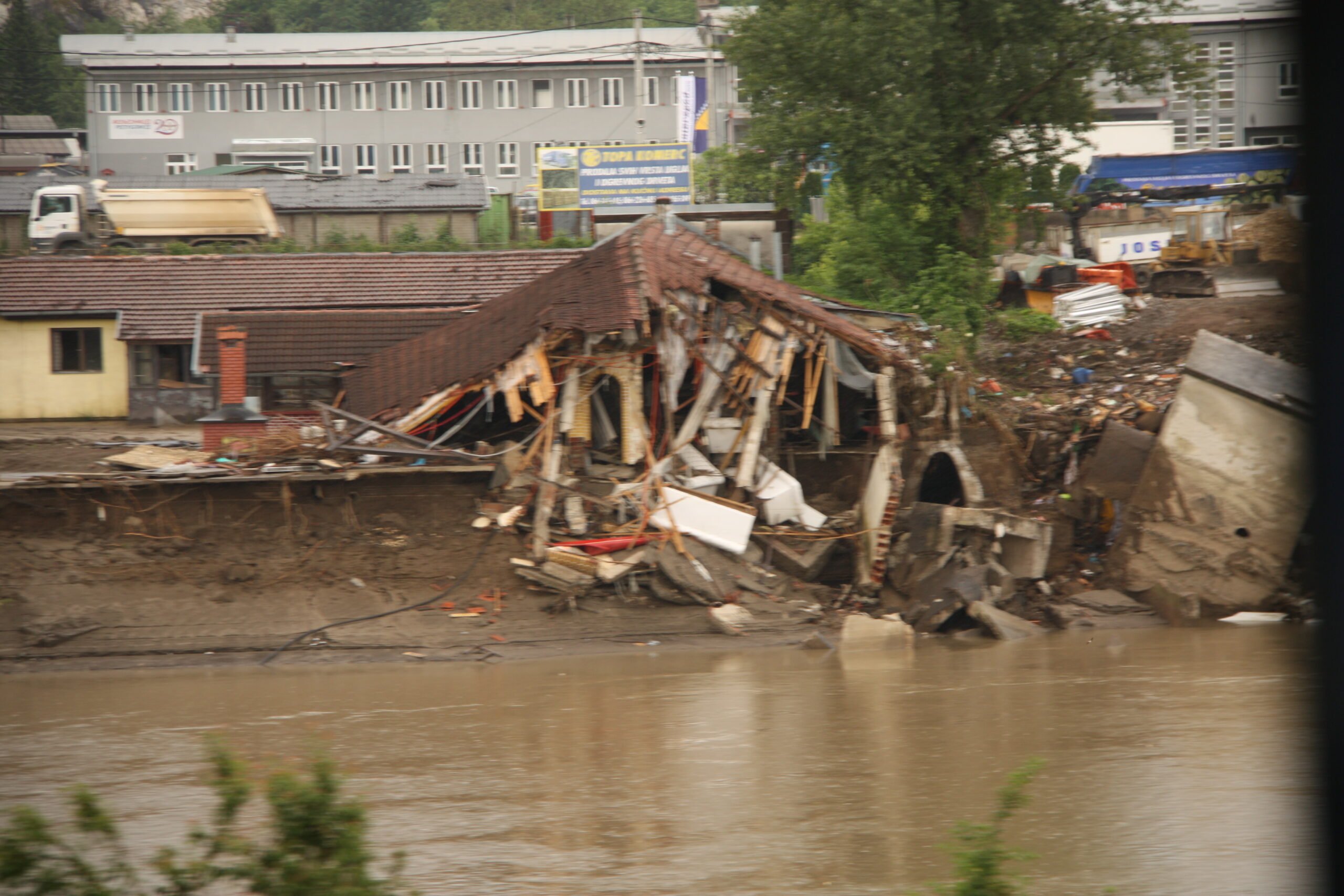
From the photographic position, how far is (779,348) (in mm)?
14445

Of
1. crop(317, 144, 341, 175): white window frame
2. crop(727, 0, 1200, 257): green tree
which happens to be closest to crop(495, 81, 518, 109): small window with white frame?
crop(317, 144, 341, 175): white window frame

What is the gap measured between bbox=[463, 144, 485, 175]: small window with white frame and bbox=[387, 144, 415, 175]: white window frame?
2.35 meters

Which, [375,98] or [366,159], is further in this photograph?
[366,159]

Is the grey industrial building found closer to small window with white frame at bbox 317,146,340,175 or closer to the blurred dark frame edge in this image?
small window with white frame at bbox 317,146,340,175

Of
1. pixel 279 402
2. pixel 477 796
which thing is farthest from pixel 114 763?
pixel 279 402

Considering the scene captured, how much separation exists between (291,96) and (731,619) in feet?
146

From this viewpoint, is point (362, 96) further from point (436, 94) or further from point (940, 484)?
point (940, 484)

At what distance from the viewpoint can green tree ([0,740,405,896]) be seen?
4012 millimetres

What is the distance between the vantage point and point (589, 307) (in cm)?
1401

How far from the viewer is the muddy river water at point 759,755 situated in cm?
590

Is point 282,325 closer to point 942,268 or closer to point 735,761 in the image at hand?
point 942,268

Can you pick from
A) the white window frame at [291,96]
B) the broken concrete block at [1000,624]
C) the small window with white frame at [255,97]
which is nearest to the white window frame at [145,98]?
the small window with white frame at [255,97]

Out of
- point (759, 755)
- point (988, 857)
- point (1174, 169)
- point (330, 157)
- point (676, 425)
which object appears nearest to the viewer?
point (988, 857)

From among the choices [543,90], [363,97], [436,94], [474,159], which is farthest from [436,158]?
[543,90]
